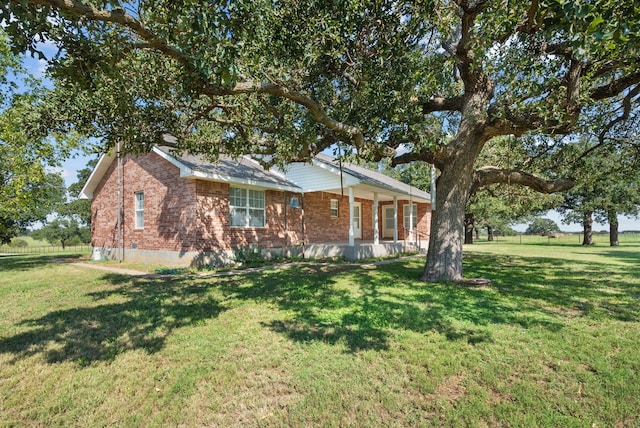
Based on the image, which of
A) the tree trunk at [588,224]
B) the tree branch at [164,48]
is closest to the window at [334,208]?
the tree branch at [164,48]

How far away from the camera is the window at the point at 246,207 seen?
42.7ft

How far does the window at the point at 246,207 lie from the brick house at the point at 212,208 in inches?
1.6

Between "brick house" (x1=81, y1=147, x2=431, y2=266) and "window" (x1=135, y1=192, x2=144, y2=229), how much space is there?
4 centimetres

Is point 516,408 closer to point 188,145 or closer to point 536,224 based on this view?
point 188,145

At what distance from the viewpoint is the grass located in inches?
113

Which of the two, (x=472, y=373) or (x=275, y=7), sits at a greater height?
(x=275, y=7)

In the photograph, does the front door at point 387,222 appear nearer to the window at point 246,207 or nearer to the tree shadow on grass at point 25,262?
the window at point 246,207

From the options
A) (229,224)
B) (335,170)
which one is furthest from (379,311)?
(335,170)

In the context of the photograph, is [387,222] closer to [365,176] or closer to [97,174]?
[365,176]

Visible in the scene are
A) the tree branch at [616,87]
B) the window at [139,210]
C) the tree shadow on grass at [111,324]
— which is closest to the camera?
the tree shadow on grass at [111,324]

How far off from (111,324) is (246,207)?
853 cm

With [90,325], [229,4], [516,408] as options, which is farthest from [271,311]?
[229,4]

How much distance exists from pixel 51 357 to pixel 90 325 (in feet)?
3.75

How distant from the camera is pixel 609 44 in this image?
3.75 metres
